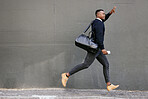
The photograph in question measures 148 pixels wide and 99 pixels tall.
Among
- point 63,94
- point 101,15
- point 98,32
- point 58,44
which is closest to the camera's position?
point 98,32

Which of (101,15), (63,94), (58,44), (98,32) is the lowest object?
(63,94)

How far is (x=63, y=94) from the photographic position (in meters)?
4.98

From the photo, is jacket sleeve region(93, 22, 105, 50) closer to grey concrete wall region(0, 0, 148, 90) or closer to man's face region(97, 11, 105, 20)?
man's face region(97, 11, 105, 20)

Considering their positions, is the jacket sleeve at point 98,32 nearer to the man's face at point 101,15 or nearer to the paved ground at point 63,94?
the man's face at point 101,15

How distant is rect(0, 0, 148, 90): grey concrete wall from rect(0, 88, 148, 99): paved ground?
23 centimetres

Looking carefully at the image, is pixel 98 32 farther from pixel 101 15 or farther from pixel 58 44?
pixel 58 44

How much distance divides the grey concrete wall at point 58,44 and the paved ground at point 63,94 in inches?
9.1

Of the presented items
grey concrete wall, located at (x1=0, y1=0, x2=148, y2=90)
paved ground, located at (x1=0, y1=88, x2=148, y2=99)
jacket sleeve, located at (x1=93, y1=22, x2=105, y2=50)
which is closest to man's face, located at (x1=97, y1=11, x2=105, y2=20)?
jacket sleeve, located at (x1=93, y1=22, x2=105, y2=50)

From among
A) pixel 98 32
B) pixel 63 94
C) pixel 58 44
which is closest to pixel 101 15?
pixel 98 32

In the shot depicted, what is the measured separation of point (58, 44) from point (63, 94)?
1.37 metres

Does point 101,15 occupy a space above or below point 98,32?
above

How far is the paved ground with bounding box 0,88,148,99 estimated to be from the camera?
4699 mm

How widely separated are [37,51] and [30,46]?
226mm

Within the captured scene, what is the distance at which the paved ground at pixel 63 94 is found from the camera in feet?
15.4
